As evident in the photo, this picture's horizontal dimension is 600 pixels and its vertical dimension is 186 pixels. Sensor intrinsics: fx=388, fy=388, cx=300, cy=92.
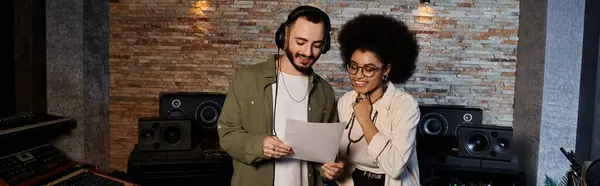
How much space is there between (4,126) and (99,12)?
1.64m

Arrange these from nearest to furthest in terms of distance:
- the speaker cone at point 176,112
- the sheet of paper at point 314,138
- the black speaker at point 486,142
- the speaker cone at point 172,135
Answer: the sheet of paper at point 314,138, the black speaker at point 486,142, the speaker cone at point 172,135, the speaker cone at point 176,112

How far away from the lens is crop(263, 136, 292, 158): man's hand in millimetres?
1637

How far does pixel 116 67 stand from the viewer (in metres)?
4.02

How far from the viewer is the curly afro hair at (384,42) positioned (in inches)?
72.9

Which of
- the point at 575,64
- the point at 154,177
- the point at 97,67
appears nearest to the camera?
the point at 154,177

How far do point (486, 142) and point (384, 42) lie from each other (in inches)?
51.2

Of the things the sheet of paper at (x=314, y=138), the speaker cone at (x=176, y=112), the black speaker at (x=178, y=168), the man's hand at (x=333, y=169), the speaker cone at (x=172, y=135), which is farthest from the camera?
the speaker cone at (x=176, y=112)

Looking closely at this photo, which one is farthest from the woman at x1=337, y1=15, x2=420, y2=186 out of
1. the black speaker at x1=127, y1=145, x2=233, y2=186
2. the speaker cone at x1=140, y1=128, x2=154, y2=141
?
the speaker cone at x1=140, y1=128, x2=154, y2=141

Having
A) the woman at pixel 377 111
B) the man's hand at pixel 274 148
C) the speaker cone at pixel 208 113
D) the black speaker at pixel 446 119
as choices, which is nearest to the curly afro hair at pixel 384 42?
the woman at pixel 377 111

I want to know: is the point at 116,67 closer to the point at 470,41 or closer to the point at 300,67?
the point at 300,67

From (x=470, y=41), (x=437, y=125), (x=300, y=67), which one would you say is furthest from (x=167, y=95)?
(x=470, y=41)

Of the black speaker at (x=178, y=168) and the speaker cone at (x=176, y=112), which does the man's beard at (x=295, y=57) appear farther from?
the speaker cone at (x=176, y=112)

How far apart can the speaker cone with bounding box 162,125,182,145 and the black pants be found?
150 cm

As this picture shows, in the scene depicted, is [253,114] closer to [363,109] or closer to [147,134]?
[363,109]
